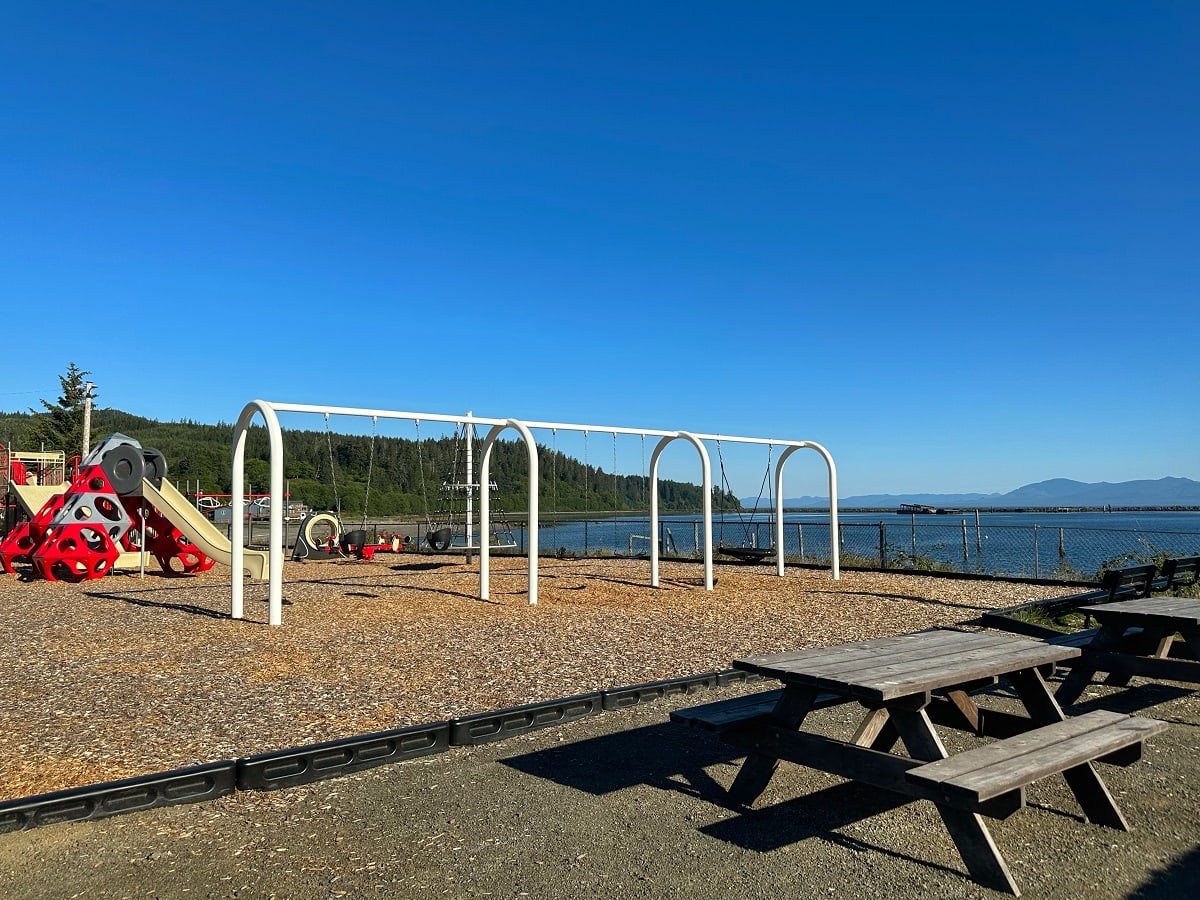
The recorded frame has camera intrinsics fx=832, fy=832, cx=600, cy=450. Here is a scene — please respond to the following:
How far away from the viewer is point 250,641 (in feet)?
28.3

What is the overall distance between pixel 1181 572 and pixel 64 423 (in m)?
56.4

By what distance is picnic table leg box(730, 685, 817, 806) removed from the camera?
3752 mm

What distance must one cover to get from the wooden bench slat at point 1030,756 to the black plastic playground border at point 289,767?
8.82 feet

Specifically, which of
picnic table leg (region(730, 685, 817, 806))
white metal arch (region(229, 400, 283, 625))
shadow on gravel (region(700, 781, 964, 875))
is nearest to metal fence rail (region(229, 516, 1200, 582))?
white metal arch (region(229, 400, 283, 625))

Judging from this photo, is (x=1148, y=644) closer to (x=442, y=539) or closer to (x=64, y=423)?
(x=442, y=539)

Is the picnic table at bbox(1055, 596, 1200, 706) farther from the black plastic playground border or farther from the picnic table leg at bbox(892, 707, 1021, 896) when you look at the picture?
the black plastic playground border

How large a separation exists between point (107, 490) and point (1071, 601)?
16874 mm

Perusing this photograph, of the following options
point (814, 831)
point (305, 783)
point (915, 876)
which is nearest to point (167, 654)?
point (305, 783)

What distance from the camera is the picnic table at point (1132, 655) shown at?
5.40 metres

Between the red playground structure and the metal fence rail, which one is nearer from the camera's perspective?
the red playground structure

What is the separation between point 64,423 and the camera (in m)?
50.3

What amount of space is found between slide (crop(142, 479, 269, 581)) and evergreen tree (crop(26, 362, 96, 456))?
3881 cm

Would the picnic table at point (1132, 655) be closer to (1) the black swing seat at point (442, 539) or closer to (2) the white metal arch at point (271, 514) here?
(2) the white metal arch at point (271, 514)

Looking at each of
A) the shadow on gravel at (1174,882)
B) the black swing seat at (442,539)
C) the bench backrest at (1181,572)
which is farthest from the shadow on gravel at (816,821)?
the black swing seat at (442,539)
